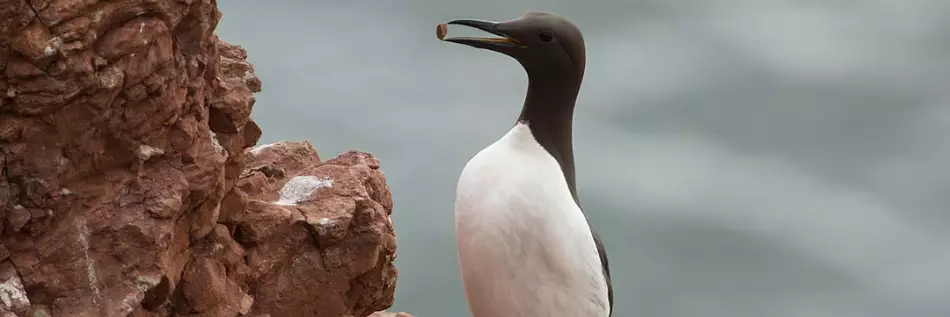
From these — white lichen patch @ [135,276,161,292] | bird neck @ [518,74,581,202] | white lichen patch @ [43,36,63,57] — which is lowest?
white lichen patch @ [135,276,161,292]

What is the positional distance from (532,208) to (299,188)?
1.54 m

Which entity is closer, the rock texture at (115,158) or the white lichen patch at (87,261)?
the rock texture at (115,158)

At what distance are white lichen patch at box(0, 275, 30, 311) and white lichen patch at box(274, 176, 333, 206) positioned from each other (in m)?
2.36

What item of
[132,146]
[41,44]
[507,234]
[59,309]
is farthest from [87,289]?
[507,234]

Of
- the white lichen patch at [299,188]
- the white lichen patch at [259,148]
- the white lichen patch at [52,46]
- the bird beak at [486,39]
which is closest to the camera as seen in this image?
the white lichen patch at [52,46]

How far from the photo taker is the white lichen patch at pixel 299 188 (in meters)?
8.39

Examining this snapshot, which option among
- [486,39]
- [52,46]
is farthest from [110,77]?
[486,39]

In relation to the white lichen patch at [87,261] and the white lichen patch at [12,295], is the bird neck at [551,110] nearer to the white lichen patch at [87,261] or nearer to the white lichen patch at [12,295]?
the white lichen patch at [87,261]

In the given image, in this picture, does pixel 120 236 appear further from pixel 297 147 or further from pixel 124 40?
pixel 297 147

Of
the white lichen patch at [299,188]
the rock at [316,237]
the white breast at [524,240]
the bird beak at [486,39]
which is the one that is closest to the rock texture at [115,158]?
the rock at [316,237]

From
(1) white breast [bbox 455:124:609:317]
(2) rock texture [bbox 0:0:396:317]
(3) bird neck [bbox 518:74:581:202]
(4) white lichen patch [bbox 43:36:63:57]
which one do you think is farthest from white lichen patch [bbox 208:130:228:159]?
(3) bird neck [bbox 518:74:581:202]

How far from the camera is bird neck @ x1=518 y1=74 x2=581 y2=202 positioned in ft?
28.4

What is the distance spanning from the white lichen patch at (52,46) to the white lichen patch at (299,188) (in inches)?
103

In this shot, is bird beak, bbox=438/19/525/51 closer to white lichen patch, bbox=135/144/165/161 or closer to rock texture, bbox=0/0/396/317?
rock texture, bbox=0/0/396/317
